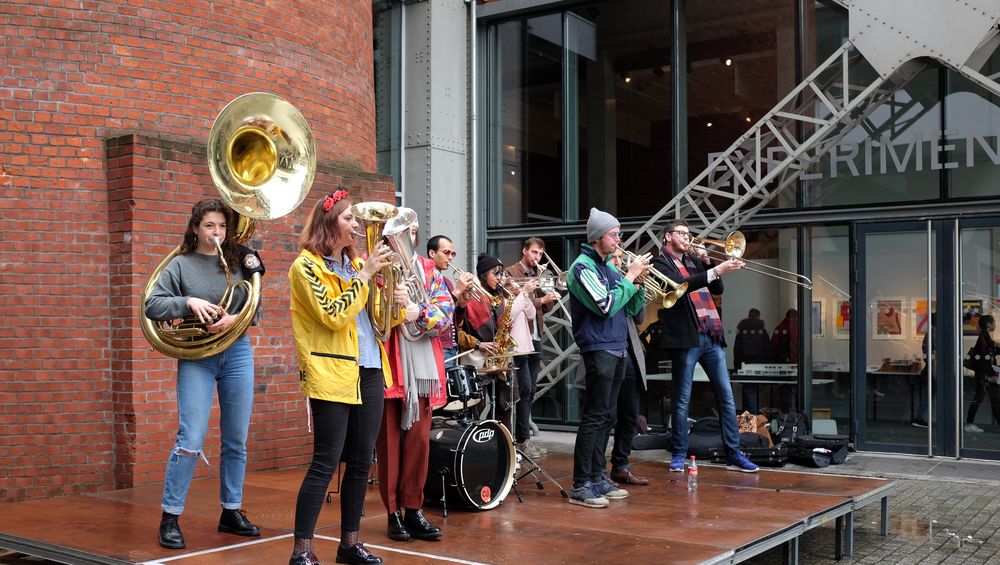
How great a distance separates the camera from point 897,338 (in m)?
11.3

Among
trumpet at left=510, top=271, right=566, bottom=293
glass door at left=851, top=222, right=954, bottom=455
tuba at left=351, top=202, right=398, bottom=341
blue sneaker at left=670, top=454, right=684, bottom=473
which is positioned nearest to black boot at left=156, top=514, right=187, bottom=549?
tuba at left=351, top=202, right=398, bottom=341

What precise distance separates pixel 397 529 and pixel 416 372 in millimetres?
925

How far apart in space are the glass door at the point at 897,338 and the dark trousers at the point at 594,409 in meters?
5.30

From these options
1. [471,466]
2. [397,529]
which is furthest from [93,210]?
[397,529]

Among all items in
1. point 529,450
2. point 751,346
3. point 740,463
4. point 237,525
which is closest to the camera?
point 237,525

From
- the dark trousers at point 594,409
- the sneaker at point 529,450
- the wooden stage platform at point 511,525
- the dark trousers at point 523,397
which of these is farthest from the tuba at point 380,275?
the sneaker at point 529,450

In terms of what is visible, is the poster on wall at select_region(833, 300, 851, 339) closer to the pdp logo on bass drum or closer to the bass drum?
the bass drum

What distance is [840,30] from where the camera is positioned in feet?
39.0

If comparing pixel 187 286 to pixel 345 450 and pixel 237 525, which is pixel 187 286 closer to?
pixel 345 450

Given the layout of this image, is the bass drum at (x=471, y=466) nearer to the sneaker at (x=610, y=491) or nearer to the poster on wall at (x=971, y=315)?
the sneaker at (x=610, y=491)

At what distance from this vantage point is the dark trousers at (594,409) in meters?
7.07

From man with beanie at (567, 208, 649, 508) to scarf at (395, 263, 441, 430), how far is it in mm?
1432

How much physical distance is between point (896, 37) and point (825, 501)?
567cm

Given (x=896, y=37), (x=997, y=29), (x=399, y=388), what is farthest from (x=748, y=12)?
(x=399, y=388)
